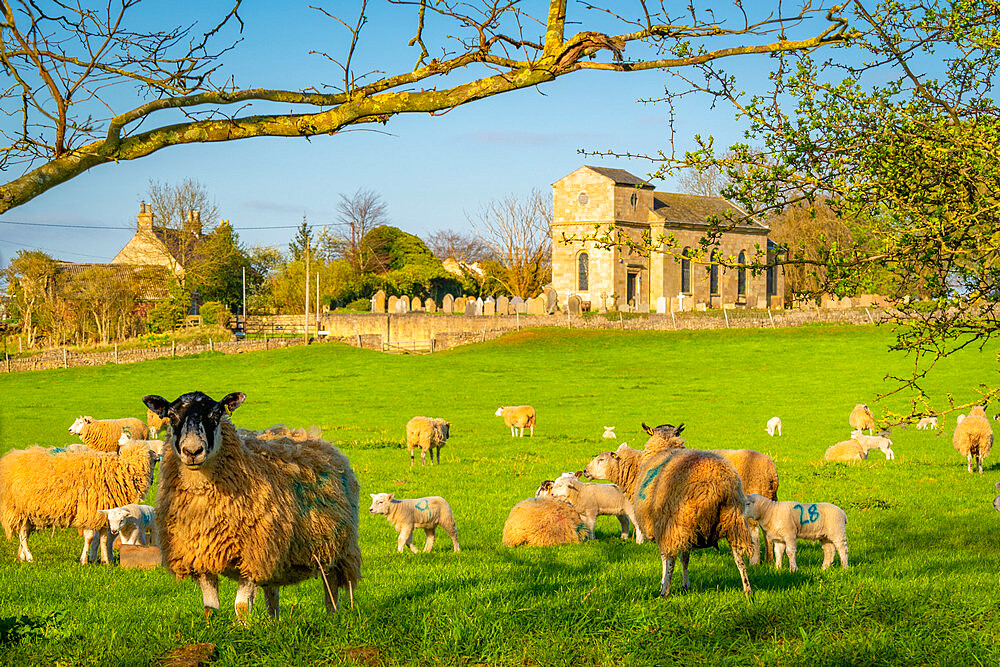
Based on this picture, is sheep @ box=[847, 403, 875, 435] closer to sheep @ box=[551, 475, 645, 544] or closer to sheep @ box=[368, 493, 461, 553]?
sheep @ box=[551, 475, 645, 544]

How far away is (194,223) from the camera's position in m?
72.9

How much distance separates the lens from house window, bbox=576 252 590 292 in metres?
80.0

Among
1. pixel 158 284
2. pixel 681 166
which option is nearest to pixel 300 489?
pixel 681 166

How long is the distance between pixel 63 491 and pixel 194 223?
Result: 65.8m

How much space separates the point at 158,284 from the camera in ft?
228

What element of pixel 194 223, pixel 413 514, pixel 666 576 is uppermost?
pixel 194 223

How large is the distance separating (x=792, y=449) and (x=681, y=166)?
1662 cm

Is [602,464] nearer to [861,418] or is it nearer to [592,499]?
[592,499]

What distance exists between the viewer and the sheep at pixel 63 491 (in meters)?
11.1

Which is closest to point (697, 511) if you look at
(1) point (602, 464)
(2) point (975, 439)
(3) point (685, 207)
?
(1) point (602, 464)

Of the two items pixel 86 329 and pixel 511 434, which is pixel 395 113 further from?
pixel 86 329

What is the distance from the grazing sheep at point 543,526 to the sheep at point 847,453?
427 inches

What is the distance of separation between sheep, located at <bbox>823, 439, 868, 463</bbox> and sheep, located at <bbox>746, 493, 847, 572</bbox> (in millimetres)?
11370

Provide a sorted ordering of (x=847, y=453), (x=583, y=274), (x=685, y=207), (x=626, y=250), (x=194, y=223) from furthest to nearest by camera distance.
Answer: (x=685, y=207)
(x=583, y=274)
(x=626, y=250)
(x=194, y=223)
(x=847, y=453)
